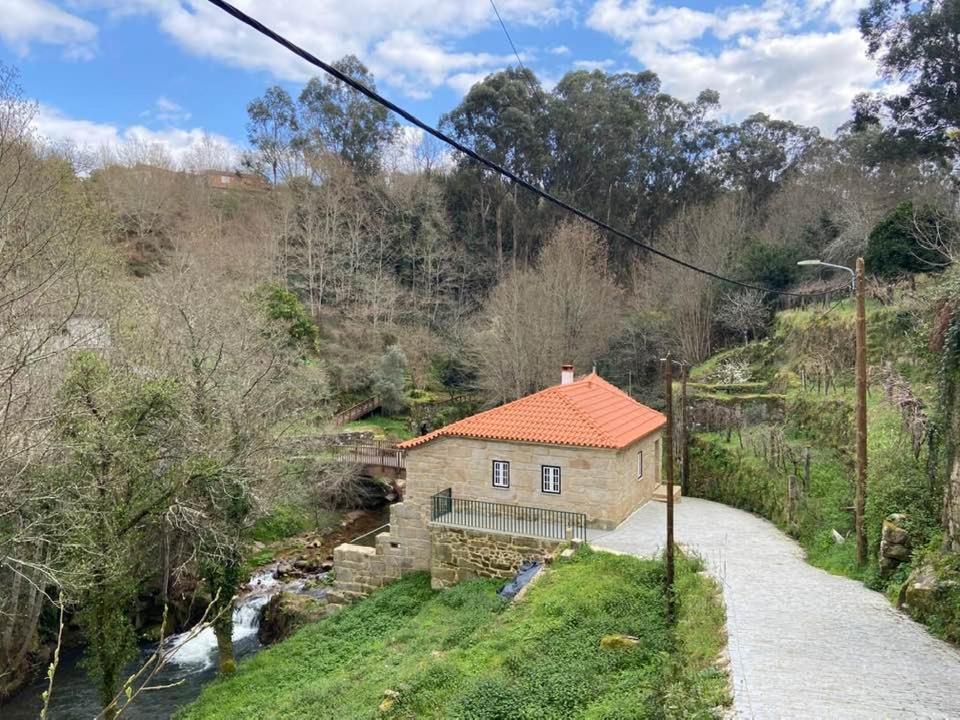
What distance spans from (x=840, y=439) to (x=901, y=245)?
34.2 feet

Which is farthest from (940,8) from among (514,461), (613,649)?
(613,649)

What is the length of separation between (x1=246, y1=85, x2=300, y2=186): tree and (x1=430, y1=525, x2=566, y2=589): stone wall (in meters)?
40.5

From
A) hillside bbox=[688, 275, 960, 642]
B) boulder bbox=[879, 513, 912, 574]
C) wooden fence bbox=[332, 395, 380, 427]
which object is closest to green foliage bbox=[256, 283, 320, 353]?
wooden fence bbox=[332, 395, 380, 427]

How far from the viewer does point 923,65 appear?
28375mm

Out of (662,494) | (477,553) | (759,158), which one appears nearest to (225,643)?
(477,553)

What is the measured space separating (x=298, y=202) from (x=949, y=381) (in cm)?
4064

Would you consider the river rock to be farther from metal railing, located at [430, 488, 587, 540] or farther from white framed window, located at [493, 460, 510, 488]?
white framed window, located at [493, 460, 510, 488]

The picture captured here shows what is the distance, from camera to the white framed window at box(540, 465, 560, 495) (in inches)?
703

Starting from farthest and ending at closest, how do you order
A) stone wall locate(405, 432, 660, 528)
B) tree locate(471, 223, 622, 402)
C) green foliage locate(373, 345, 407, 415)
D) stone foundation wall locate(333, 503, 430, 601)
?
1. green foliage locate(373, 345, 407, 415)
2. tree locate(471, 223, 622, 402)
3. stone foundation wall locate(333, 503, 430, 601)
4. stone wall locate(405, 432, 660, 528)

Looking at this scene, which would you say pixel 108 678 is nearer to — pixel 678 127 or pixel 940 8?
pixel 940 8

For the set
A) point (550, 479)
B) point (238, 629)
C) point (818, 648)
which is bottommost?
point (238, 629)

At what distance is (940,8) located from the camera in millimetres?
27562

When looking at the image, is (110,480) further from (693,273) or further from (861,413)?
(693,273)

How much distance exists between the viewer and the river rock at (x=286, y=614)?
1795 centimetres
